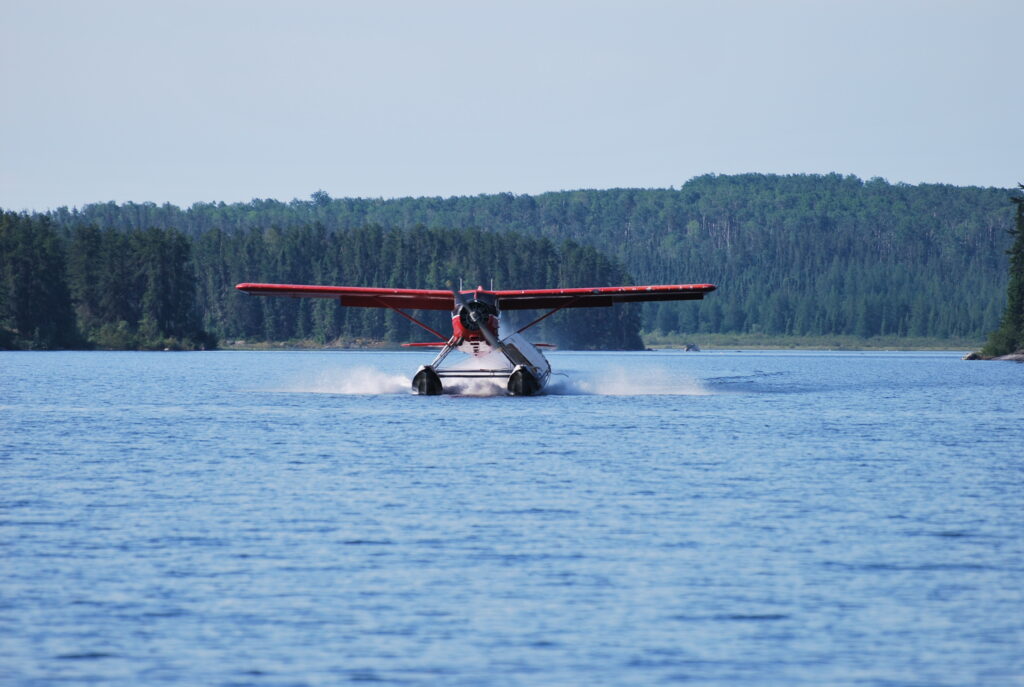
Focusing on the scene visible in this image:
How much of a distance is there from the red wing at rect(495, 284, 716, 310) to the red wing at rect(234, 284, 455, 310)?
186 cm

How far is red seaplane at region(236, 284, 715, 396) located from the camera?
34438 millimetres

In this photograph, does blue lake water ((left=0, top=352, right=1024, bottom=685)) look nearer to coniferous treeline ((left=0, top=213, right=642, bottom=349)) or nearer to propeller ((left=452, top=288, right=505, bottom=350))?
propeller ((left=452, top=288, right=505, bottom=350))

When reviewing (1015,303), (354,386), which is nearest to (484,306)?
(354,386)

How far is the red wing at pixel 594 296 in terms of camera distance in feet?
122

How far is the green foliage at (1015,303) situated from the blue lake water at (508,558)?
63.1 m

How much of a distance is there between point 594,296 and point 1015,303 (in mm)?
55420

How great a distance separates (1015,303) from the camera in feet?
282

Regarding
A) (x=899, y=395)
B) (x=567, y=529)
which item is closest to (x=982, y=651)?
(x=567, y=529)

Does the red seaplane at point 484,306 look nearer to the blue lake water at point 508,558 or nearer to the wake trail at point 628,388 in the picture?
the wake trail at point 628,388

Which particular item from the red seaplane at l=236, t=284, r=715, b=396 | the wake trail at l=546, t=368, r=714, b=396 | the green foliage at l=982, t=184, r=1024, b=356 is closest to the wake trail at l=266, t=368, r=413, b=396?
the red seaplane at l=236, t=284, r=715, b=396

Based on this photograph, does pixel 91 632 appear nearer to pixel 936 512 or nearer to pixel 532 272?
pixel 936 512

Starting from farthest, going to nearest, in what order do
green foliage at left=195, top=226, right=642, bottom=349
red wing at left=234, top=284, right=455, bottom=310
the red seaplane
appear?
green foliage at left=195, top=226, right=642, bottom=349 → red wing at left=234, top=284, right=455, bottom=310 → the red seaplane

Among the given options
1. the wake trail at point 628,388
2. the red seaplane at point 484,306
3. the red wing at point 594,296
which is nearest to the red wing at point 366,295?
the red seaplane at point 484,306

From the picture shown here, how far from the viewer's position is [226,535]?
13148mm
